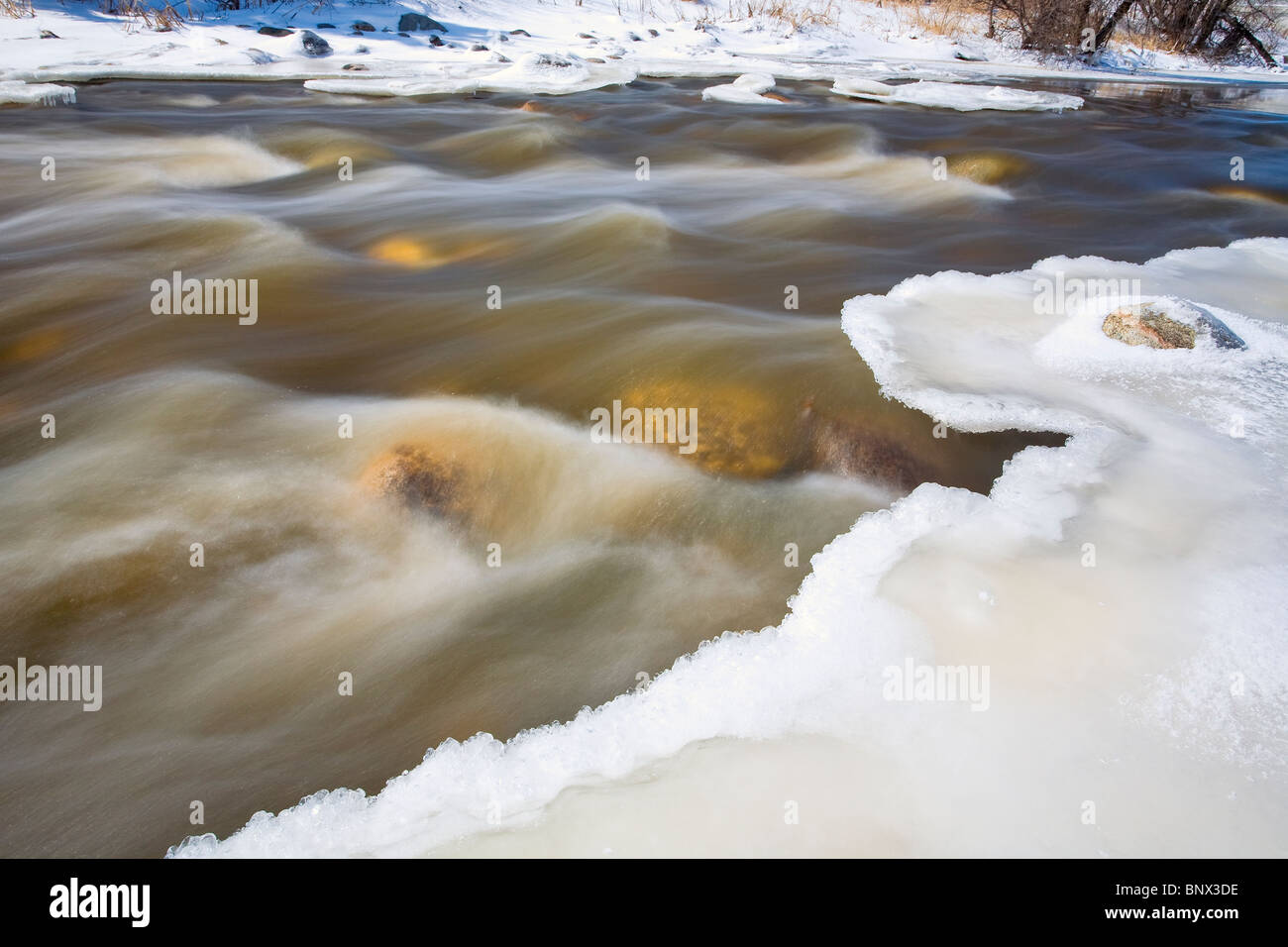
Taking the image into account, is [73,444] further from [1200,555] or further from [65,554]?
[1200,555]

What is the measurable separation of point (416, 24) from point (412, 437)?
582 inches

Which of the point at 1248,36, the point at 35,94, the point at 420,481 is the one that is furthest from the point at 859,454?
the point at 1248,36

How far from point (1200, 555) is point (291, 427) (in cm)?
333

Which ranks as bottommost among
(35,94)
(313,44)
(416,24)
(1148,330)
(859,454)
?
(859,454)

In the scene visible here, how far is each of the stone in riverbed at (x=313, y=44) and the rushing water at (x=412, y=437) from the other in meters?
6.64

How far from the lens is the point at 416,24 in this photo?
14789mm

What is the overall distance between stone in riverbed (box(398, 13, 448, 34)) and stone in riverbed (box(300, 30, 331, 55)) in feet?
7.93

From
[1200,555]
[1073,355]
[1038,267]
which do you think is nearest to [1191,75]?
[1038,267]

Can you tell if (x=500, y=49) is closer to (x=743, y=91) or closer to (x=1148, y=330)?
(x=743, y=91)

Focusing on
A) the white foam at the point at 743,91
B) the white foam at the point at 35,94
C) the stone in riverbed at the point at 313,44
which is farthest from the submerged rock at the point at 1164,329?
the stone in riverbed at the point at 313,44

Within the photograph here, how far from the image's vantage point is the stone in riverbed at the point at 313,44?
41.3ft

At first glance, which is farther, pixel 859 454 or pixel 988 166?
pixel 988 166

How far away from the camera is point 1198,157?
7.91 metres

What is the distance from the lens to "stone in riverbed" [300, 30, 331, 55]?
41.3 feet
